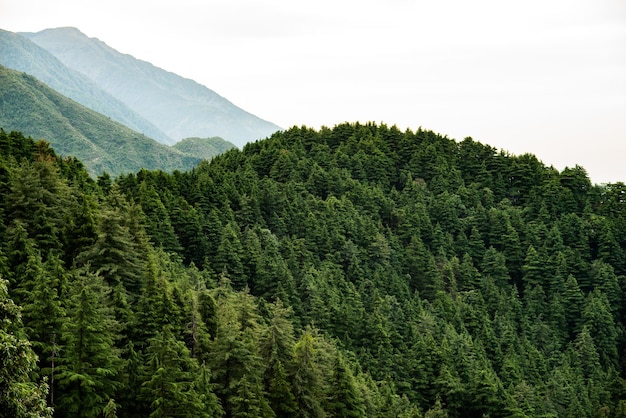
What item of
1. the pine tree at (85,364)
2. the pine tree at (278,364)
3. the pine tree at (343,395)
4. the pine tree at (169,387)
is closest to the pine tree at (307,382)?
the pine tree at (278,364)

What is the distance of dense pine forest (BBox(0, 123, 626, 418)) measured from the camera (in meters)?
30.6

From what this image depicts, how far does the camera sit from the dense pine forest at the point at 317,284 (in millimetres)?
30609

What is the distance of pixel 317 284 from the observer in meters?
67.1

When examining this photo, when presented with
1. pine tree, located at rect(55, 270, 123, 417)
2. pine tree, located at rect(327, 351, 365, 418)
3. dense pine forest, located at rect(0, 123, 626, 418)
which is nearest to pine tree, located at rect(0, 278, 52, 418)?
dense pine forest, located at rect(0, 123, 626, 418)

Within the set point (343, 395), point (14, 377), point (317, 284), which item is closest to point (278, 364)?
point (343, 395)

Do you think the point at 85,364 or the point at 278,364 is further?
the point at 278,364

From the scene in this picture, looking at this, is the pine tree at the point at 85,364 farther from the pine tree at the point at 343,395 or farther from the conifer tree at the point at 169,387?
the pine tree at the point at 343,395

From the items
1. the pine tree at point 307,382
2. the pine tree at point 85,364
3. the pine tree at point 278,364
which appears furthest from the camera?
the pine tree at point 307,382

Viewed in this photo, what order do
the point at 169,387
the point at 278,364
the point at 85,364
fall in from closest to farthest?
the point at 85,364, the point at 169,387, the point at 278,364

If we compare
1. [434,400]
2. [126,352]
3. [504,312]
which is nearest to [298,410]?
[126,352]

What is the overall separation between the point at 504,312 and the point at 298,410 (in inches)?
2084

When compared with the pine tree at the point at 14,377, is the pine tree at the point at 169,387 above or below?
below

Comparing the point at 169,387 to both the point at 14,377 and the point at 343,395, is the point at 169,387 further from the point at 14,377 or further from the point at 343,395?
the point at 14,377

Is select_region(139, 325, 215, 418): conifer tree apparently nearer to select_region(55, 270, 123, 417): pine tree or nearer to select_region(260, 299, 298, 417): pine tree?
select_region(55, 270, 123, 417): pine tree
